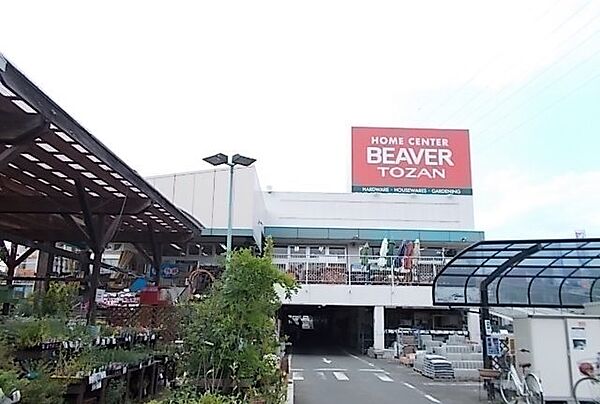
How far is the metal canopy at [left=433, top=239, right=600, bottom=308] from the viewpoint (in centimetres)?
1067

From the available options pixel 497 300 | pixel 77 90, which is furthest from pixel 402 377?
pixel 77 90

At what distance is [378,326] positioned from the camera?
71.2ft

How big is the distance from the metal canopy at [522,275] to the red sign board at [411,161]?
15454mm

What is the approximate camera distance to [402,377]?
15039mm

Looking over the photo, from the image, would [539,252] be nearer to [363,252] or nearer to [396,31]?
[396,31]

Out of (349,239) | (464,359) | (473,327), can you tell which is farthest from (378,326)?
(464,359)

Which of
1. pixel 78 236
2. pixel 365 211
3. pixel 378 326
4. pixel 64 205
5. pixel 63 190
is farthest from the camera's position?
pixel 365 211

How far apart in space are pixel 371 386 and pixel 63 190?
7.75 m

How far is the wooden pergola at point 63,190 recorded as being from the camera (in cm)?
622

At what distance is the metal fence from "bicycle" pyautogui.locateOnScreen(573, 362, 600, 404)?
11.7m

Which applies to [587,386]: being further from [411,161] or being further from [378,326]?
[411,161]

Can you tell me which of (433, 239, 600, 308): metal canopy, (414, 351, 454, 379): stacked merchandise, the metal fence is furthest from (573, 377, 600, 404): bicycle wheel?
the metal fence

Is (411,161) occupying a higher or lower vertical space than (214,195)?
higher

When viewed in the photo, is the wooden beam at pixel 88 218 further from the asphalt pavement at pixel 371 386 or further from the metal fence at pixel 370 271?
the metal fence at pixel 370 271
